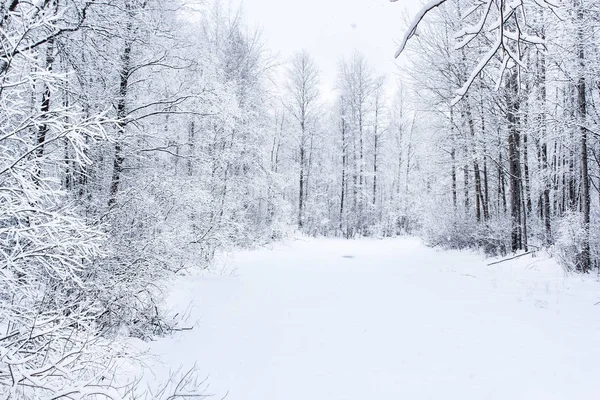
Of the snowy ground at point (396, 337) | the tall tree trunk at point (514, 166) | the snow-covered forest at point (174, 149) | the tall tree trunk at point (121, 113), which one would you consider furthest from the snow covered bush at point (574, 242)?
the tall tree trunk at point (121, 113)

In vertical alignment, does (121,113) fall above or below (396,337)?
above

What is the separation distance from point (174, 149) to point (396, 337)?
315 inches

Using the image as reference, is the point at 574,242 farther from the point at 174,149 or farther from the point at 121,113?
the point at 174,149

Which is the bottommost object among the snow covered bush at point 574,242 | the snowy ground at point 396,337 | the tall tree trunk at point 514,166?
the snowy ground at point 396,337

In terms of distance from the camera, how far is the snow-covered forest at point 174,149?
8.08 ft

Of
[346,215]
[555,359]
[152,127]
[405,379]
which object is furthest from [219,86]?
[346,215]

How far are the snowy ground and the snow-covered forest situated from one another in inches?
29.1

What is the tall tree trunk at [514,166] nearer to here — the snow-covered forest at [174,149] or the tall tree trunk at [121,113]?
the snow-covered forest at [174,149]

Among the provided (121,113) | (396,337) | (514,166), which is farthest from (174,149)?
(514,166)

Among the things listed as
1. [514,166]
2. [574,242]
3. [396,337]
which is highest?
[514,166]

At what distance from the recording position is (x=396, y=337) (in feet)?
16.5

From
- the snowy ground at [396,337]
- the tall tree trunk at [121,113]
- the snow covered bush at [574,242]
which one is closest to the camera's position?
the snowy ground at [396,337]

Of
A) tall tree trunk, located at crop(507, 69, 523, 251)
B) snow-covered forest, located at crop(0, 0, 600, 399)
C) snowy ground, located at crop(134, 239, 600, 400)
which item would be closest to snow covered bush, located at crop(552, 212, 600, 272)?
snow-covered forest, located at crop(0, 0, 600, 399)

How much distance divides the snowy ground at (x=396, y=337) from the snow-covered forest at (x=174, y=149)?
2.42 ft
